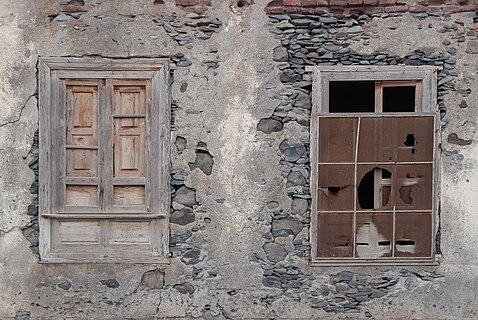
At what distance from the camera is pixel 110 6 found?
4809mm

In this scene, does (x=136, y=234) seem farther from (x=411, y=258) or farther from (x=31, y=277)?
(x=411, y=258)

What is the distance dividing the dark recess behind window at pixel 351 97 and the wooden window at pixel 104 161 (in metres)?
1.62

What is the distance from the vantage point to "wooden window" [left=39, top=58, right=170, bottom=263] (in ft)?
15.8

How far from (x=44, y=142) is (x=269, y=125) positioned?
200 cm

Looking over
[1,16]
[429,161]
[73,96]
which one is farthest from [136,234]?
[429,161]

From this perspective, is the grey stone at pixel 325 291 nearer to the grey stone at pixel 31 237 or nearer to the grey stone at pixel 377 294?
the grey stone at pixel 377 294

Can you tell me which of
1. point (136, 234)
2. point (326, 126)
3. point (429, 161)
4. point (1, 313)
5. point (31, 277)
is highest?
point (326, 126)

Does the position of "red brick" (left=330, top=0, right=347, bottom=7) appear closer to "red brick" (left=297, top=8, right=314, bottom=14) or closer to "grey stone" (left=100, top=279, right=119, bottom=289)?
"red brick" (left=297, top=8, right=314, bottom=14)

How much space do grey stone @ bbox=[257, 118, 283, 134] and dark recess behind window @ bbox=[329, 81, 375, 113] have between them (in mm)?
653

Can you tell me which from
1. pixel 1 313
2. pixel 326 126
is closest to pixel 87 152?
pixel 1 313

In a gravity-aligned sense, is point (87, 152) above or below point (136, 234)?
above

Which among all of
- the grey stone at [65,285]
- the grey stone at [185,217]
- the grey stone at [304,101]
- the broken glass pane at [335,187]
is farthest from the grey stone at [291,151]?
the grey stone at [65,285]

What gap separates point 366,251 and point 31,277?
3.02 meters

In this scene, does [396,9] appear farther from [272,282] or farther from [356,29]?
[272,282]
